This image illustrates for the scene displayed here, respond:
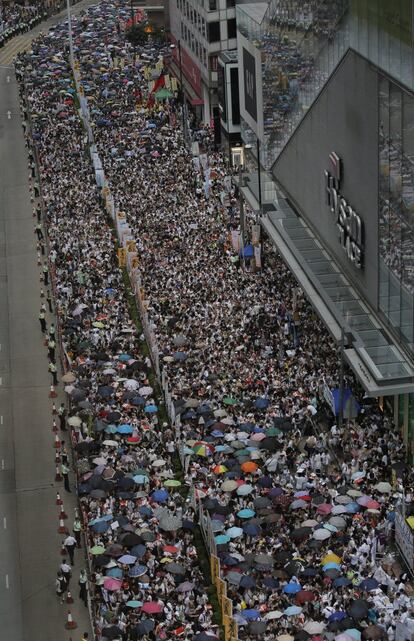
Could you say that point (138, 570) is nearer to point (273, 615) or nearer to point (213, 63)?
point (273, 615)

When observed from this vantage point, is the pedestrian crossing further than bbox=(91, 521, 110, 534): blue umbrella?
Yes

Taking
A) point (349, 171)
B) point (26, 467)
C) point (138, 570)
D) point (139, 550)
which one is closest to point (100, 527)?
point (139, 550)

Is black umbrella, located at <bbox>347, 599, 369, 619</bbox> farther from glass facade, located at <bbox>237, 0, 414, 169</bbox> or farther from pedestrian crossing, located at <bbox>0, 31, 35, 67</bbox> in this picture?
pedestrian crossing, located at <bbox>0, 31, 35, 67</bbox>

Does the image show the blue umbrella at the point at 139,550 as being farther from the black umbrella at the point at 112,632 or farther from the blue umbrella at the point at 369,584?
the blue umbrella at the point at 369,584

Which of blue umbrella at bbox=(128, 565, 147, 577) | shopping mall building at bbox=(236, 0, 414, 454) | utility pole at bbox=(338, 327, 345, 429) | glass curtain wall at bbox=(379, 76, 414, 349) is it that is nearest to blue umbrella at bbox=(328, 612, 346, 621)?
blue umbrella at bbox=(128, 565, 147, 577)

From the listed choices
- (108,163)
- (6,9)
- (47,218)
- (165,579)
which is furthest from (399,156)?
(6,9)

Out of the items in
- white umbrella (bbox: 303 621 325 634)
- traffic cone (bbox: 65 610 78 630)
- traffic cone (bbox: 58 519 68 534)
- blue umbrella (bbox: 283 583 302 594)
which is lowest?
traffic cone (bbox: 58 519 68 534)

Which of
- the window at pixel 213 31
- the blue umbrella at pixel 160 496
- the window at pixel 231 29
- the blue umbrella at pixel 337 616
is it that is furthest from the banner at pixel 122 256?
the blue umbrella at pixel 337 616
